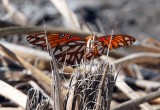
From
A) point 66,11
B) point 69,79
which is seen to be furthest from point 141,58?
point 69,79

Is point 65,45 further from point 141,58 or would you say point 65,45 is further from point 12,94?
point 141,58

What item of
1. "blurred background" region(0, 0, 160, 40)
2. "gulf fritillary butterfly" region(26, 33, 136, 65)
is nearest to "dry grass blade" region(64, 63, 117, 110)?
"gulf fritillary butterfly" region(26, 33, 136, 65)

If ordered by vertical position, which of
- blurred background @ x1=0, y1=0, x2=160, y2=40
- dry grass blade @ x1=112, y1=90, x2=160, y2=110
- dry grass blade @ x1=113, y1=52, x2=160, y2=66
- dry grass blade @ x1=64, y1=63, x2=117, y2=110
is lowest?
dry grass blade @ x1=64, y1=63, x2=117, y2=110

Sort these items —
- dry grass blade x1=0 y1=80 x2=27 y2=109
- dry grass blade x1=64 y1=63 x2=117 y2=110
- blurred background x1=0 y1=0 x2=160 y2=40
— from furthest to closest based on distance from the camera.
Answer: blurred background x1=0 y1=0 x2=160 y2=40 → dry grass blade x1=0 y1=80 x2=27 y2=109 → dry grass blade x1=64 y1=63 x2=117 y2=110

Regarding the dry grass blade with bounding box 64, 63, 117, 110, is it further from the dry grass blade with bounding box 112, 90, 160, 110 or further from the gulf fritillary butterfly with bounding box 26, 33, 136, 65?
the dry grass blade with bounding box 112, 90, 160, 110

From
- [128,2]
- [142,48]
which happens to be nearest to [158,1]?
[128,2]

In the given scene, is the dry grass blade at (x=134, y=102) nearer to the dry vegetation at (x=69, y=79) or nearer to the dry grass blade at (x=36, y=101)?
the dry vegetation at (x=69, y=79)

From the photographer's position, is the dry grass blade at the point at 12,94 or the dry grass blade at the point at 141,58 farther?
the dry grass blade at the point at 141,58

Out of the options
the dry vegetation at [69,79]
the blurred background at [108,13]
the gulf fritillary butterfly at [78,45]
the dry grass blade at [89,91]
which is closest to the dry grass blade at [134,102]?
the dry vegetation at [69,79]
